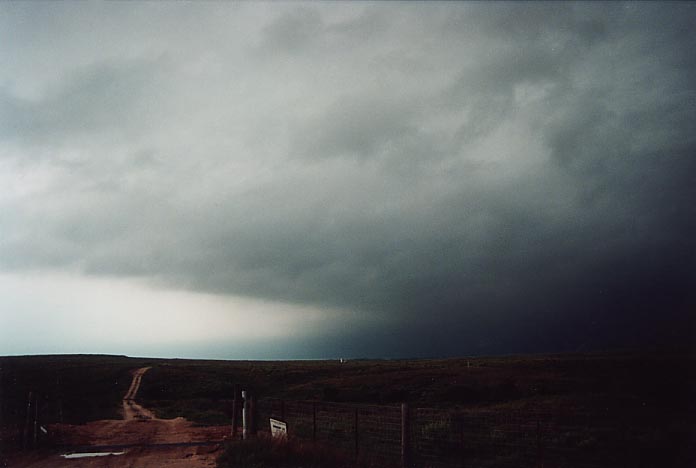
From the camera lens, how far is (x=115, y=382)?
55.8 metres

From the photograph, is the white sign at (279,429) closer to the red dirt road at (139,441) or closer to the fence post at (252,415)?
the fence post at (252,415)

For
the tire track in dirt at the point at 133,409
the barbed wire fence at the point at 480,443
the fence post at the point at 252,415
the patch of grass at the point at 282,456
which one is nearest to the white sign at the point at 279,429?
the barbed wire fence at the point at 480,443

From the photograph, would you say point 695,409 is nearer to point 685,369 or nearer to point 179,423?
point 685,369

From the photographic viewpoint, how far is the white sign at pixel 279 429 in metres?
14.6

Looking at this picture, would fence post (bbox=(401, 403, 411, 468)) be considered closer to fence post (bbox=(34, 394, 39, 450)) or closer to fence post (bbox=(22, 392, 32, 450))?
fence post (bbox=(34, 394, 39, 450))

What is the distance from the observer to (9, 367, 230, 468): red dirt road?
1403cm

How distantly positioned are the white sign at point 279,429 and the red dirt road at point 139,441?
5.83ft

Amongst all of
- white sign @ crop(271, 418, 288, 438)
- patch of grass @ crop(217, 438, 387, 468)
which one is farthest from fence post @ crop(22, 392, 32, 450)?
white sign @ crop(271, 418, 288, 438)

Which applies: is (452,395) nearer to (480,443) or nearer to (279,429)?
(480,443)

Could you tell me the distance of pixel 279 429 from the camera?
15.1 meters

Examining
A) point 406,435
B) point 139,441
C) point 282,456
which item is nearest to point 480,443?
point 406,435

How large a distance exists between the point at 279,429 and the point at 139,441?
20.5 feet

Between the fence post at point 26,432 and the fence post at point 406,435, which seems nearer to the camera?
the fence post at point 406,435

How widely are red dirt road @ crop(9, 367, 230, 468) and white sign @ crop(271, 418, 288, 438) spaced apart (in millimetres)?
1776
